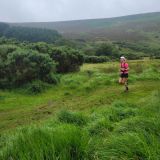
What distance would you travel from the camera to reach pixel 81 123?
10.3m

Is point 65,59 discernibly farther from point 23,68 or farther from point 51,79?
point 23,68

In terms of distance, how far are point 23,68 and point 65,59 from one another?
733 cm

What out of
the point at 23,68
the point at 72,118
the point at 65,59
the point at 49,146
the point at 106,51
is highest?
the point at 49,146

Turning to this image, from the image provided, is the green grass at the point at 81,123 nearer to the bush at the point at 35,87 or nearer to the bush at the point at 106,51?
the bush at the point at 35,87

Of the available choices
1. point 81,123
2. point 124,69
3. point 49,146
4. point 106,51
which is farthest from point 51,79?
point 106,51

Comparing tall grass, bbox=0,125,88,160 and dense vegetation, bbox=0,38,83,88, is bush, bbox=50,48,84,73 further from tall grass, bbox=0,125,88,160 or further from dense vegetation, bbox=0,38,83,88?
tall grass, bbox=0,125,88,160

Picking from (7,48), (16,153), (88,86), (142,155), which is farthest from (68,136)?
(7,48)

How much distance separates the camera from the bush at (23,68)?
73.7 ft

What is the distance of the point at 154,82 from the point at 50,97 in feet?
23.3

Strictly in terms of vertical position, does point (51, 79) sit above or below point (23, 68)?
below

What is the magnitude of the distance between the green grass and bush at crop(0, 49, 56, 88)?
109 centimetres

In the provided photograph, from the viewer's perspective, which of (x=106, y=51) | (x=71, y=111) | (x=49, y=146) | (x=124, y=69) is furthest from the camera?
(x=106, y=51)

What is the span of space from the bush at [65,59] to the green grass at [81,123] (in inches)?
212

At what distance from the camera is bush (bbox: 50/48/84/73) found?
29.8 metres
